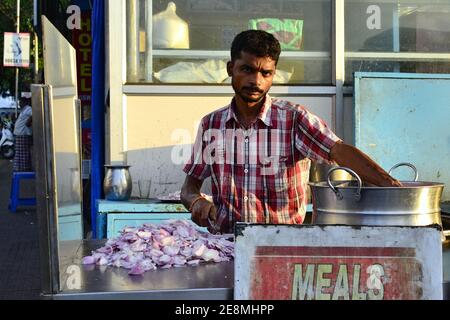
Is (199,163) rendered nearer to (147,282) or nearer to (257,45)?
(257,45)

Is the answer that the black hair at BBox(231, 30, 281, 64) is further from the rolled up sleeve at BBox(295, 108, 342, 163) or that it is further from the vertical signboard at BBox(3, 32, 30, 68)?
the vertical signboard at BBox(3, 32, 30, 68)

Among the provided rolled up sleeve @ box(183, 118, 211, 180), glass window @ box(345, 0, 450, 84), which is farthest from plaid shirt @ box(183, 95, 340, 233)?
glass window @ box(345, 0, 450, 84)

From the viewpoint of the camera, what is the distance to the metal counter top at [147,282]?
1.74 meters

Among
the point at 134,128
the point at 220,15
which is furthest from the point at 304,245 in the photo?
the point at 220,15

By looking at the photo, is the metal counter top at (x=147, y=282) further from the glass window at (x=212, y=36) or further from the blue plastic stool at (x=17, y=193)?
the blue plastic stool at (x=17, y=193)

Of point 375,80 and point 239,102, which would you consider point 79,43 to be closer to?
point 375,80

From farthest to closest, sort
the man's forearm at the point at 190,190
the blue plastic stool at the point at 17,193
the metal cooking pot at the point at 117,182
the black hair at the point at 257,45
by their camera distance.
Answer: the blue plastic stool at the point at 17,193 < the metal cooking pot at the point at 117,182 < the man's forearm at the point at 190,190 < the black hair at the point at 257,45

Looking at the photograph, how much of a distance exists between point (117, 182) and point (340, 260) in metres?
2.55

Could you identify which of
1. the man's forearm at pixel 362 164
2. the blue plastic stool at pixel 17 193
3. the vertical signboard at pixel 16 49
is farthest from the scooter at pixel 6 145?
the man's forearm at pixel 362 164

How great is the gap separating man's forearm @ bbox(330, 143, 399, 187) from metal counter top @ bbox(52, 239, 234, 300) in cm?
55

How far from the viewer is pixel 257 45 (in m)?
2.30

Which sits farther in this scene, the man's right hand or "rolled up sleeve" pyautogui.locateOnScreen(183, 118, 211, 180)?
"rolled up sleeve" pyautogui.locateOnScreen(183, 118, 211, 180)

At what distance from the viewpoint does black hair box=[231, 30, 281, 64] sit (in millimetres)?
2287

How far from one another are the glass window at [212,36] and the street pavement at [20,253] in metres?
1.86
